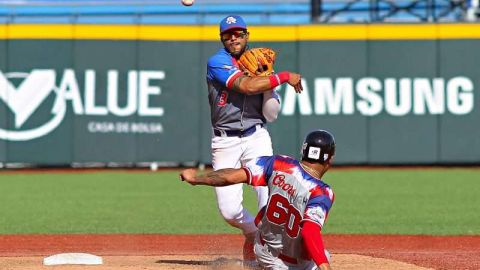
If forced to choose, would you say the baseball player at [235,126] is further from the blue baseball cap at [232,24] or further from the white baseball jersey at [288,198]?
the white baseball jersey at [288,198]

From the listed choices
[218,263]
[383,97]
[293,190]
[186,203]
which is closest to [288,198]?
[293,190]

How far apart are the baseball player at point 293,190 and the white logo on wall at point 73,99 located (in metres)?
12.8

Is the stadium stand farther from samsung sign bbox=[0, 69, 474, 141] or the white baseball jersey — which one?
the white baseball jersey

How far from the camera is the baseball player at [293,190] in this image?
5914 millimetres

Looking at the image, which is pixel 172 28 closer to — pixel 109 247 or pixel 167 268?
pixel 109 247

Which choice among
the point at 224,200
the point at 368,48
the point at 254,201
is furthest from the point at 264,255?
the point at 368,48

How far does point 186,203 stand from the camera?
46.0 ft

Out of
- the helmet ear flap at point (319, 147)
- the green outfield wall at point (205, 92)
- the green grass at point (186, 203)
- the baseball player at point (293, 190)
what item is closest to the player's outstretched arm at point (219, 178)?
the baseball player at point (293, 190)

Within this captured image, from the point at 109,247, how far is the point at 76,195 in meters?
5.31

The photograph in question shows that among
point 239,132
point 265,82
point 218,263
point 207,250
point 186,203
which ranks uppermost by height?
point 265,82

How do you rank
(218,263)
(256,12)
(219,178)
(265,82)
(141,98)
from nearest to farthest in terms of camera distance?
(219,178) → (265,82) → (218,263) → (141,98) → (256,12)

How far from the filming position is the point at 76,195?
14.9 meters

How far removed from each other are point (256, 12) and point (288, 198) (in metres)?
14.1

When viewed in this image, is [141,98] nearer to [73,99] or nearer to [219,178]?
[73,99]
